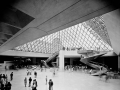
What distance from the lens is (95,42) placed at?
41.7 metres

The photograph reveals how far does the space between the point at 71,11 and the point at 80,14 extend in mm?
350

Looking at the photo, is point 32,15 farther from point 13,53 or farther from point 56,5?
point 13,53

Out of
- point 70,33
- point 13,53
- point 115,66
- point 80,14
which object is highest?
point 70,33

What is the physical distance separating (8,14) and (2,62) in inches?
1358

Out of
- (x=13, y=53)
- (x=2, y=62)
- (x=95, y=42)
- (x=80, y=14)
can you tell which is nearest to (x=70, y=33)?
(x=95, y=42)

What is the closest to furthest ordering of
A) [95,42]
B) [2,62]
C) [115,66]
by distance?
1. [2,62]
2. [115,66]
3. [95,42]

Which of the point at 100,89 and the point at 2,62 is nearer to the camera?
the point at 100,89

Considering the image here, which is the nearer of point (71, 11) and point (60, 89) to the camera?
point (71, 11)

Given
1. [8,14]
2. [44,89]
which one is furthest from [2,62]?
[8,14]

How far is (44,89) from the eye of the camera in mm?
9672

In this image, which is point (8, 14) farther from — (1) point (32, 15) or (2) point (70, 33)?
(2) point (70, 33)

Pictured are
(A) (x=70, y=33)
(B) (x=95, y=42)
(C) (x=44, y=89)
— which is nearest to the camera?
(C) (x=44, y=89)

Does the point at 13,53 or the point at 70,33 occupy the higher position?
the point at 70,33

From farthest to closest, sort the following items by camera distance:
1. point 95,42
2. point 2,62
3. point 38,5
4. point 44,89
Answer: point 95,42
point 2,62
point 44,89
point 38,5
